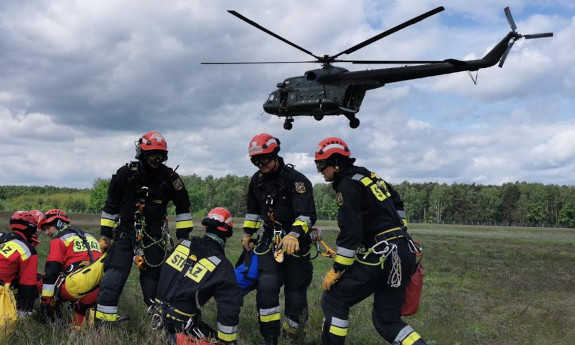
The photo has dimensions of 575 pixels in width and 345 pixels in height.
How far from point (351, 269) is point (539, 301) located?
31.6 feet

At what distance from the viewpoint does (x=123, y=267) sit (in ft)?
21.1

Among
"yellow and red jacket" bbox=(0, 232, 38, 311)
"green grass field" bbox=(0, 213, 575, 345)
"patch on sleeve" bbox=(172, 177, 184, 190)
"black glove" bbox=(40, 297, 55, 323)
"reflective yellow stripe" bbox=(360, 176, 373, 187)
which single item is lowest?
"green grass field" bbox=(0, 213, 575, 345)

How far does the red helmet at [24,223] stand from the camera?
7402 millimetres

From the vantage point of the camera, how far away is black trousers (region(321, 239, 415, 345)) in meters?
5.66

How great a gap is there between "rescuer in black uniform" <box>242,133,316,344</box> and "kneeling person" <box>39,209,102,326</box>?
2.23 meters

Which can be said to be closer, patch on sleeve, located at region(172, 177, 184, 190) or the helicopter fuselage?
patch on sleeve, located at region(172, 177, 184, 190)

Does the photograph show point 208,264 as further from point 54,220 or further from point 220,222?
point 54,220

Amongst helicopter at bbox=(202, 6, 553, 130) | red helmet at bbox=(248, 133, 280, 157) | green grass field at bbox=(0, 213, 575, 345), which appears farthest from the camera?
helicopter at bbox=(202, 6, 553, 130)

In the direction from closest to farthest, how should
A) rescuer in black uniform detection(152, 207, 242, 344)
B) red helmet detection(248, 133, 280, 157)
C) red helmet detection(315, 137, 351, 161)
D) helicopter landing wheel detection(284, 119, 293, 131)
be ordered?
rescuer in black uniform detection(152, 207, 242, 344) < red helmet detection(315, 137, 351, 161) < red helmet detection(248, 133, 280, 157) < helicopter landing wheel detection(284, 119, 293, 131)

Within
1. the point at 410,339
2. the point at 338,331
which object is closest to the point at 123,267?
the point at 338,331

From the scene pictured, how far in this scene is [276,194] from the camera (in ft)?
23.0

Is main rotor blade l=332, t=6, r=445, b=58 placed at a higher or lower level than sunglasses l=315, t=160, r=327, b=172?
higher

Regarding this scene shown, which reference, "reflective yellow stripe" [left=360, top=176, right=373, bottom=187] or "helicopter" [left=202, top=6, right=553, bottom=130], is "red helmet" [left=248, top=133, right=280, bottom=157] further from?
"helicopter" [left=202, top=6, right=553, bottom=130]

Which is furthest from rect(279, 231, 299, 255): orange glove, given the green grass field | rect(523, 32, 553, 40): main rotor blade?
rect(523, 32, 553, 40): main rotor blade
